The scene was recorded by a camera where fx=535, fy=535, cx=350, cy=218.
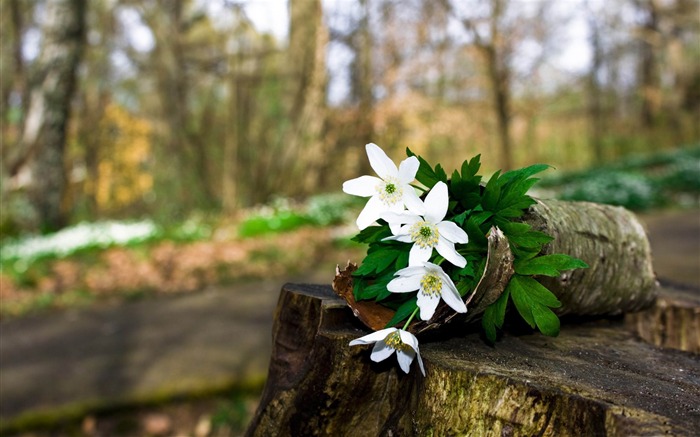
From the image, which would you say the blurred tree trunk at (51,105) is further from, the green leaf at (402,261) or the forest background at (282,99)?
the green leaf at (402,261)

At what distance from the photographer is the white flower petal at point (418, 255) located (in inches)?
45.5

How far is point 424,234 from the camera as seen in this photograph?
1.18 m

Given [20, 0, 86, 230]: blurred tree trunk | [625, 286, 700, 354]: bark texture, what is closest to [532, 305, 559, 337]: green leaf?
[625, 286, 700, 354]: bark texture

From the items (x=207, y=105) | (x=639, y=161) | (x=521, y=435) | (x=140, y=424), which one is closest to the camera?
(x=521, y=435)

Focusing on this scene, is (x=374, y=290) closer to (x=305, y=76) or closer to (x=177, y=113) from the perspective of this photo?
(x=305, y=76)

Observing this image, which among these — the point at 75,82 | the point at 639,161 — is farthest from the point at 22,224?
the point at 639,161

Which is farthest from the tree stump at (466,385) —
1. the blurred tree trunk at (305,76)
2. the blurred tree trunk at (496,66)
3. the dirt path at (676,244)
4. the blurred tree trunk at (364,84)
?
the blurred tree trunk at (496,66)

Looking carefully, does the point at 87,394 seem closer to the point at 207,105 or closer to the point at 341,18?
the point at 207,105

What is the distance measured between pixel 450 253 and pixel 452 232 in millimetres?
46

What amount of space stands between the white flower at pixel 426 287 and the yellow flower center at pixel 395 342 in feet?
0.23

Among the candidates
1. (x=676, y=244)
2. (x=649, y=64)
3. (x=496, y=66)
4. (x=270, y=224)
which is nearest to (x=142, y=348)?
(x=270, y=224)

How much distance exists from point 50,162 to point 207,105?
311 cm

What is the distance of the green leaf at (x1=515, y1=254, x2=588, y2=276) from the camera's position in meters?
1.17

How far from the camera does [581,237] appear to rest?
149 cm
